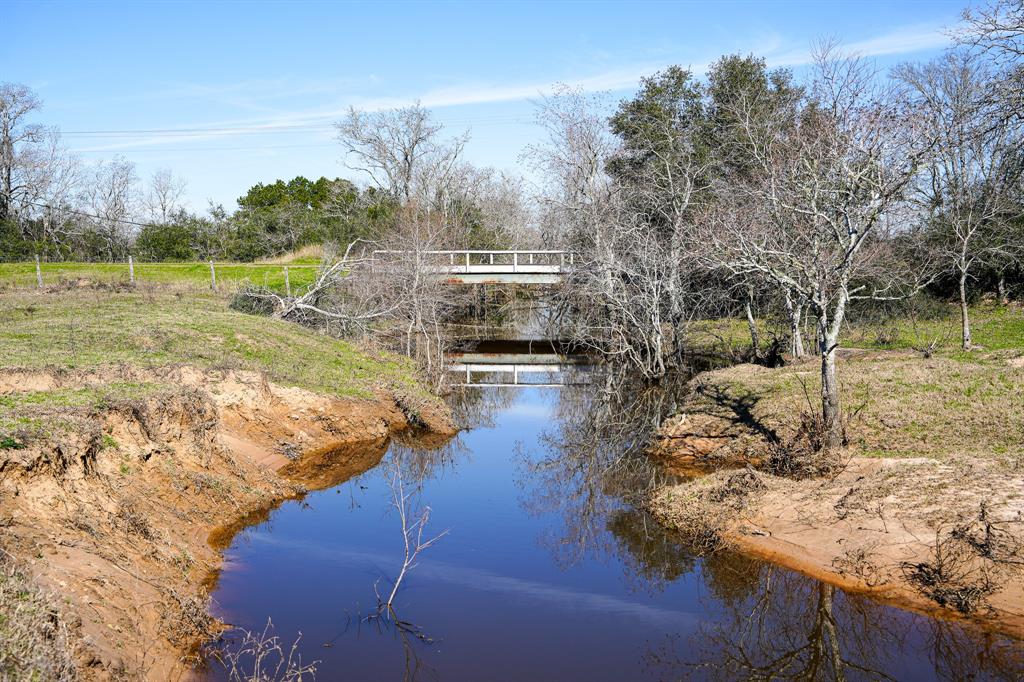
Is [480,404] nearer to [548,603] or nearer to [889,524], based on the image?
[548,603]

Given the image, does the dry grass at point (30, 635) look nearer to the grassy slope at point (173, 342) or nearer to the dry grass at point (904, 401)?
the grassy slope at point (173, 342)

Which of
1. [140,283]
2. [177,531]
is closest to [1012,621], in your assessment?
[177,531]

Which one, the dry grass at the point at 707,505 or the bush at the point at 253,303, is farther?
the bush at the point at 253,303

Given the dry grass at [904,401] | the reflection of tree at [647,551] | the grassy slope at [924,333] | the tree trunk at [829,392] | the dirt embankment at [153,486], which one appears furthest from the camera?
the grassy slope at [924,333]

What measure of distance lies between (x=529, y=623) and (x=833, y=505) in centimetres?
530

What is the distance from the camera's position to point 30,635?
6.83 m

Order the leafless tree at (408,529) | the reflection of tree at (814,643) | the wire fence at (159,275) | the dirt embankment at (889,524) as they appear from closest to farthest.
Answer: the reflection of tree at (814,643) < the dirt embankment at (889,524) < the leafless tree at (408,529) < the wire fence at (159,275)

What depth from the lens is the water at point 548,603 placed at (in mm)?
9461

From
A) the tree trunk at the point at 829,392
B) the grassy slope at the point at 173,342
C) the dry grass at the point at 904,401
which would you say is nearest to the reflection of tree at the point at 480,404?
the grassy slope at the point at 173,342

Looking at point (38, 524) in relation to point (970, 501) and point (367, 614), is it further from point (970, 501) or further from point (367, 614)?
Result: point (970, 501)

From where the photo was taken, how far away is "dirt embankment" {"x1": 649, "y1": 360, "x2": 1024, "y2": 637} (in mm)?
10492

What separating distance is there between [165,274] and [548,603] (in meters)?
32.0

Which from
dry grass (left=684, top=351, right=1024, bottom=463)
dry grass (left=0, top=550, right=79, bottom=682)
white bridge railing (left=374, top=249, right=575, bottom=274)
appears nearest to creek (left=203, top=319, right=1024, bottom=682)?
dry grass (left=0, top=550, right=79, bottom=682)

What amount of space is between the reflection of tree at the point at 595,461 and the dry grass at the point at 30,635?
7279 mm
